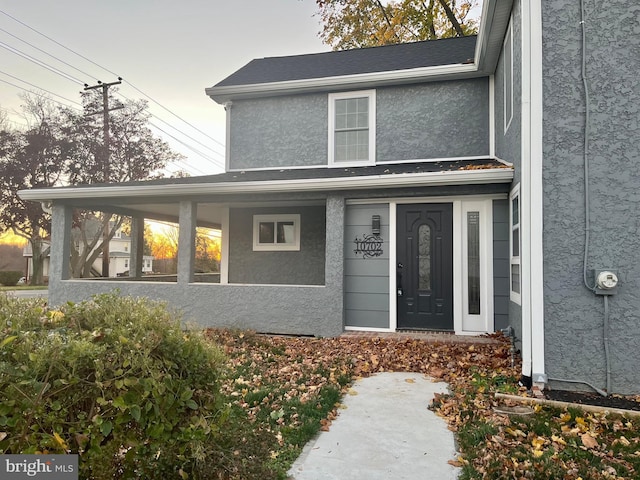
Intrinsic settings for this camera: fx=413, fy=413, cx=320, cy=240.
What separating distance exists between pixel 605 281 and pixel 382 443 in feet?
9.04

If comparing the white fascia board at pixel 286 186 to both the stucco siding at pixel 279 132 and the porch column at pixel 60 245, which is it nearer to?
the porch column at pixel 60 245

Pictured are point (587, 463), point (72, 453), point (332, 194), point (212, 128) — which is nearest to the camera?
point (72, 453)

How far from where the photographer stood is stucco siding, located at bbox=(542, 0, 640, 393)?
4.14 m

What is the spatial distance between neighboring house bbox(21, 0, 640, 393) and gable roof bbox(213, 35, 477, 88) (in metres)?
0.09

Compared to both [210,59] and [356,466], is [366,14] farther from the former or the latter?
[356,466]

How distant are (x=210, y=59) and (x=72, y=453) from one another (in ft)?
57.2

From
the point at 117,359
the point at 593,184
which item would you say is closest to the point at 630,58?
the point at 593,184

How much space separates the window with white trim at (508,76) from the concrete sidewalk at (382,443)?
14.3 ft

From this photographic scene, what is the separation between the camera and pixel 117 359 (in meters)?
1.91

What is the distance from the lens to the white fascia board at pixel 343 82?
324 inches

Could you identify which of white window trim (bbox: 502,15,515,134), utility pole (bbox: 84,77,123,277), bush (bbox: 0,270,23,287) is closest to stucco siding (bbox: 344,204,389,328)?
white window trim (bbox: 502,15,515,134)

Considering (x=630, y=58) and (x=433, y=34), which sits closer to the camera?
(x=630, y=58)

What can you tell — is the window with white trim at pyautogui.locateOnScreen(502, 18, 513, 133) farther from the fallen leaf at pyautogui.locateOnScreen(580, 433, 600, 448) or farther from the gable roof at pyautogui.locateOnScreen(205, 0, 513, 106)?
the fallen leaf at pyautogui.locateOnScreen(580, 433, 600, 448)

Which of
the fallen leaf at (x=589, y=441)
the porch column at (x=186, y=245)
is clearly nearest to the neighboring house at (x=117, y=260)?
the porch column at (x=186, y=245)
